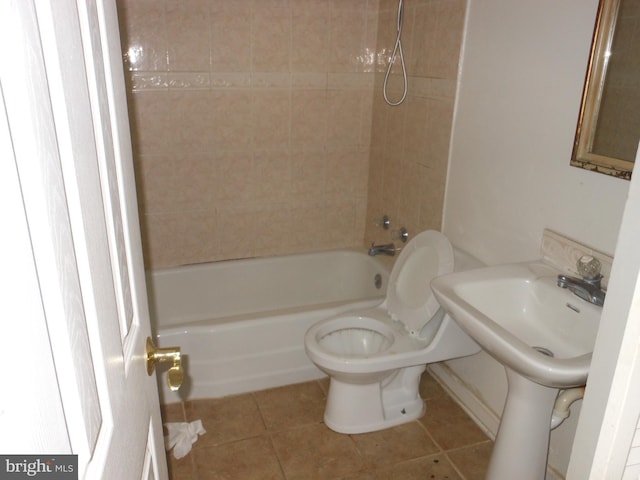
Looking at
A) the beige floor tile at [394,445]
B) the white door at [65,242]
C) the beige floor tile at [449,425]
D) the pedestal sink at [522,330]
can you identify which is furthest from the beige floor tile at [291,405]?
the white door at [65,242]

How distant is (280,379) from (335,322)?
0.46 meters

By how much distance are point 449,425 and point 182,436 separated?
1178 mm

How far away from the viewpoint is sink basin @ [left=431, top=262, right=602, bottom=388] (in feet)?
4.12

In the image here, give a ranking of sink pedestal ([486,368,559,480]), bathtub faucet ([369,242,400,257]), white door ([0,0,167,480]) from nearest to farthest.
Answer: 1. white door ([0,0,167,480])
2. sink pedestal ([486,368,559,480])
3. bathtub faucet ([369,242,400,257])

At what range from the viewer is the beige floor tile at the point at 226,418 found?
211 cm

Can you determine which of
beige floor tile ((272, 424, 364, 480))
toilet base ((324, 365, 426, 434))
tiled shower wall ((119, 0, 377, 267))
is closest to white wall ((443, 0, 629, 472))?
toilet base ((324, 365, 426, 434))

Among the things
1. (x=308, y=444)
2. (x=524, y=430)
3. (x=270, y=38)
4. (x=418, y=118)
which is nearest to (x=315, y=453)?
(x=308, y=444)

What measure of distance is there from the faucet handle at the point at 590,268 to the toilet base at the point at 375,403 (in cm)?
93

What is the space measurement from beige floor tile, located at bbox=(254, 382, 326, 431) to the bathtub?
0.05 m

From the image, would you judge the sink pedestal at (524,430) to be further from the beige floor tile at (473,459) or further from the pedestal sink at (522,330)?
the beige floor tile at (473,459)

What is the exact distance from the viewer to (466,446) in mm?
2096

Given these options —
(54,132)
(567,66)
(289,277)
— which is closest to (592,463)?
(54,132)

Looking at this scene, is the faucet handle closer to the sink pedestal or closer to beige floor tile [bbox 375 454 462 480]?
the sink pedestal

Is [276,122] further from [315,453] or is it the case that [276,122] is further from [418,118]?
[315,453]
